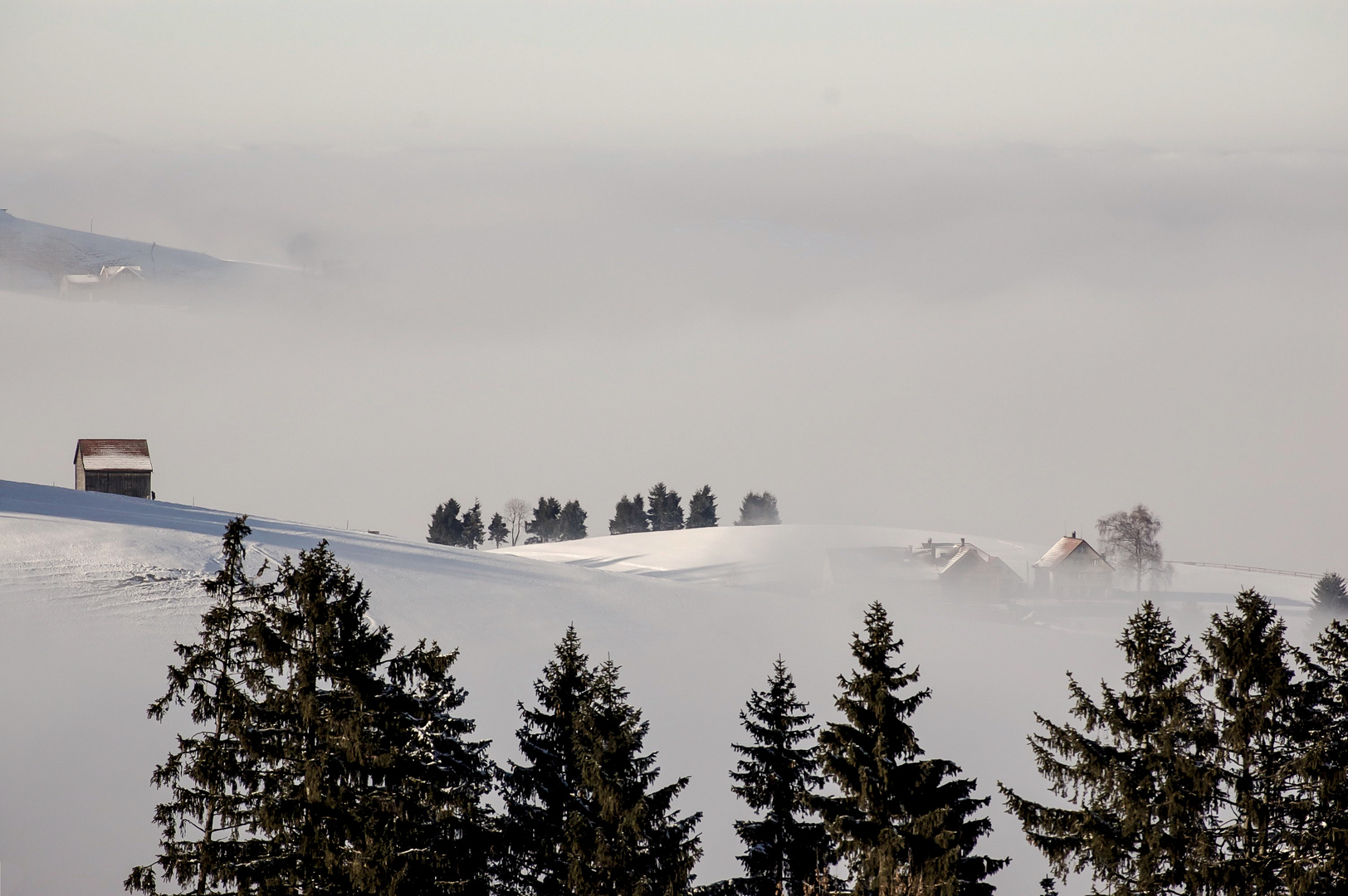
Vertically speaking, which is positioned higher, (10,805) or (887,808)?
(887,808)

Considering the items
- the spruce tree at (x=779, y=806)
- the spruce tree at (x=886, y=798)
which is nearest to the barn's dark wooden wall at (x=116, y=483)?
the spruce tree at (x=779, y=806)

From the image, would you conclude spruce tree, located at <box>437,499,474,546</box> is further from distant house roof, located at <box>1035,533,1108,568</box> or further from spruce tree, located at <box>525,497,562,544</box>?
distant house roof, located at <box>1035,533,1108,568</box>

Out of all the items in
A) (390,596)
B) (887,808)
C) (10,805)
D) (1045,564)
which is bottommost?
(10,805)

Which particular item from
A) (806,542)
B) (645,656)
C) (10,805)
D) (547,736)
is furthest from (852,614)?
(547,736)

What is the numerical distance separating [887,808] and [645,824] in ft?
13.8

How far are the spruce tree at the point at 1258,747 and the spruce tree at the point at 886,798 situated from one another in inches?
175

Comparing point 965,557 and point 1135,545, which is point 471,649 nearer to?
point 965,557

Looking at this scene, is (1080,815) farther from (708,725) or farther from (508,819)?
(708,725)

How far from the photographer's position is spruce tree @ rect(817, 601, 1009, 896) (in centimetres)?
2162

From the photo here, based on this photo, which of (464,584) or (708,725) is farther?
(464,584)

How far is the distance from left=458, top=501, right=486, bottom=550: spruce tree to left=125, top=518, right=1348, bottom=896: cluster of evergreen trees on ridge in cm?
16225

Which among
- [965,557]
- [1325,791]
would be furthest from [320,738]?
[965,557]

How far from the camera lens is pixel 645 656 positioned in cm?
6031

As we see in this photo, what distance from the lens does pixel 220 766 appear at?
2289 cm
